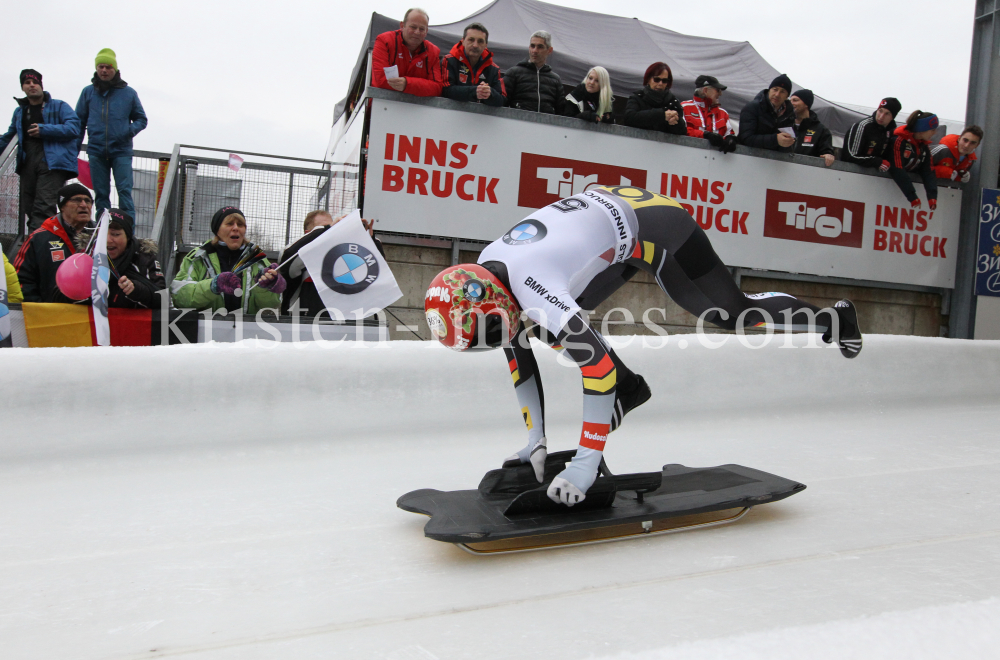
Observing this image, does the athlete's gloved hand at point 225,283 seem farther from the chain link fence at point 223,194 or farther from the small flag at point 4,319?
the chain link fence at point 223,194

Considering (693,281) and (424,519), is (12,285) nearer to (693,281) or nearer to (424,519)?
(424,519)

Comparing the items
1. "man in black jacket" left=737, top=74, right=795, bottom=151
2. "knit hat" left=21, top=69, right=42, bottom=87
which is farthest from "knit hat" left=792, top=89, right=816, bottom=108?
"knit hat" left=21, top=69, right=42, bottom=87

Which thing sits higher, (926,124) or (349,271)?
(926,124)

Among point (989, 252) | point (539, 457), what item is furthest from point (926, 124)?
point (539, 457)

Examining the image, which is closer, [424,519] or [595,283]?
[424,519]

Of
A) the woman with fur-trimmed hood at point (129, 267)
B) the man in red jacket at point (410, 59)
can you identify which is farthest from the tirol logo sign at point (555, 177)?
the woman with fur-trimmed hood at point (129, 267)

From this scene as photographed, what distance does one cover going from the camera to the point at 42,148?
5211mm

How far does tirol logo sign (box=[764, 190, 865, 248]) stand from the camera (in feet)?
20.4

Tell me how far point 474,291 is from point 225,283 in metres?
2.45

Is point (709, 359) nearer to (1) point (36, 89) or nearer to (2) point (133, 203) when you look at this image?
(2) point (133, 203)

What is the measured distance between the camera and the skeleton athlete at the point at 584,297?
212cm

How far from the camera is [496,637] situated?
1499mm

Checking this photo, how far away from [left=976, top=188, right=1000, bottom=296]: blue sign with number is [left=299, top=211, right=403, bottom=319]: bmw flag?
568cm

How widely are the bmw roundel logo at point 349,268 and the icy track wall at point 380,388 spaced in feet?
2.75
